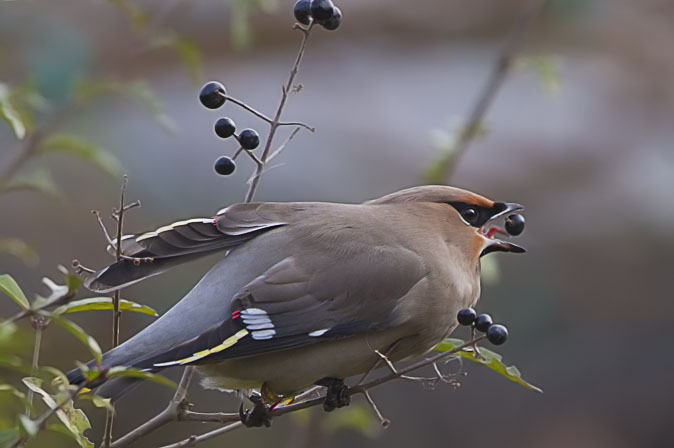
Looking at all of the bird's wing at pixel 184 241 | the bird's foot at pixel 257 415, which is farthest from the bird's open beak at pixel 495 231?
the bird's foot at pixel 257 415

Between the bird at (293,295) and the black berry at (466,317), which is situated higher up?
the black berry at (466,317)

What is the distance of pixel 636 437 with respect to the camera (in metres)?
6.80

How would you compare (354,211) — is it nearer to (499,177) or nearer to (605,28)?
(499,177)

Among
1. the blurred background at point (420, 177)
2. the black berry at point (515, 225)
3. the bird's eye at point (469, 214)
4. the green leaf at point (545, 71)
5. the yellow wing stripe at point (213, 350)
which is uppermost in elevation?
the green leaf at point (545, 71)

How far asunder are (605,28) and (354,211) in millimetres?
10012

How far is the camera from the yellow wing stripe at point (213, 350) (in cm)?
224

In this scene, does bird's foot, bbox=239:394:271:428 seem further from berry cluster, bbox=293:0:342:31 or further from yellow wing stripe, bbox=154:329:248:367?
berry cluster, bbox=293:0:342:31

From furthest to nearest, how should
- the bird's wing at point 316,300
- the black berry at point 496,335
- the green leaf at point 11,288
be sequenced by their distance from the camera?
the bird's wing at point 316,300
the black berry at point 496,335
the green leaf at point 11,288

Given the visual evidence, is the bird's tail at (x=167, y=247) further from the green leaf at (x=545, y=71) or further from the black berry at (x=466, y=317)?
the green leaf at (x=545, y=71)

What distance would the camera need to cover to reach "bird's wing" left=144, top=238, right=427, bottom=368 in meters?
2.41

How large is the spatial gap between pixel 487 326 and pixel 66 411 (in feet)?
3.12

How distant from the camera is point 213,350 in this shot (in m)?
2.32

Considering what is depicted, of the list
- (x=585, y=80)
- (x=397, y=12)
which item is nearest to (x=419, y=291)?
(x=585, y=80)

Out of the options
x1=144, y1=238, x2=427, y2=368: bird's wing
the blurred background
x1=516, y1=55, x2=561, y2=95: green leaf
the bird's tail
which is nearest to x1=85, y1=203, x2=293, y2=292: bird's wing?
the bird's tail
